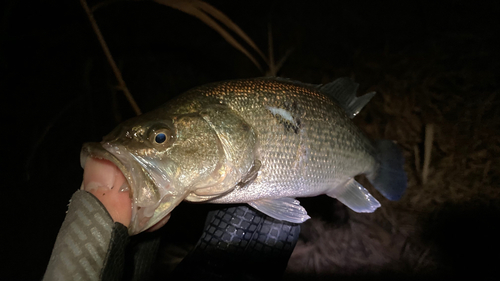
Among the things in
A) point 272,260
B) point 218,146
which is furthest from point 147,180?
point 272,260

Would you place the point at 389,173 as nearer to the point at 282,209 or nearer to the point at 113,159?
the point at 282,209

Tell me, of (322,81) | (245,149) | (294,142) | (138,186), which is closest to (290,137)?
(294,142)

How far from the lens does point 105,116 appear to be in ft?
9.77

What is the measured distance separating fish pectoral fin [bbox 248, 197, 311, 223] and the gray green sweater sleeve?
66 cm

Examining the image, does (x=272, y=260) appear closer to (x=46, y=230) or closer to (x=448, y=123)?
(x=448, y=123)

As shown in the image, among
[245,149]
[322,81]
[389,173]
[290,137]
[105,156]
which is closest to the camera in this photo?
[105,156]

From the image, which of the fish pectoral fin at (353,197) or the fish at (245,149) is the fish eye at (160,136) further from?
the fish pectoral fin at (353,197)

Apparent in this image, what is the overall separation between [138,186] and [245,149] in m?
0.46

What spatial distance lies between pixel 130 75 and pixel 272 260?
340 cm

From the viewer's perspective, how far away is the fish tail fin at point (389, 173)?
1510 millimetres

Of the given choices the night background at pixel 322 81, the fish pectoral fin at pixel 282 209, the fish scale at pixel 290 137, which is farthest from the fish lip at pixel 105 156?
the night background at pixel 322 81

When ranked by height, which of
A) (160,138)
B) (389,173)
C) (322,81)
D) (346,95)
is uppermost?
(322,81)

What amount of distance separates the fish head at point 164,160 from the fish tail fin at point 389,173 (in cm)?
111

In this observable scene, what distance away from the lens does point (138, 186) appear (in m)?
0.81
